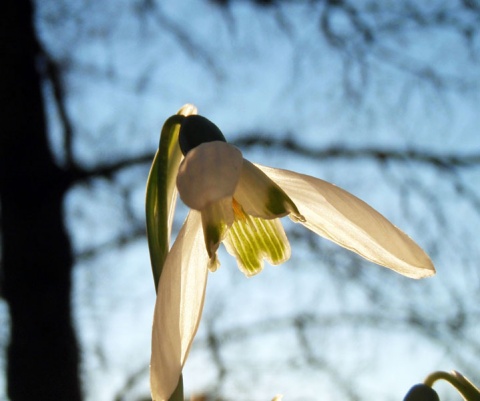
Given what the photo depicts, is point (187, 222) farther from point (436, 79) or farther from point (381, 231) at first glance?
point (436, 79)

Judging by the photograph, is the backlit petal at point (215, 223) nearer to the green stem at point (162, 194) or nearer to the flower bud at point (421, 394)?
the green stem at point (162, 194)

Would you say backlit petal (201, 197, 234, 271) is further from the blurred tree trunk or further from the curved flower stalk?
the blurred tree trunk

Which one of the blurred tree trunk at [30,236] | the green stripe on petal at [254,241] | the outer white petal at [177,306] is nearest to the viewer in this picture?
the outer white petal at [177,306]

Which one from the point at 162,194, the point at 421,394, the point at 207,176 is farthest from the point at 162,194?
the point at 421,394

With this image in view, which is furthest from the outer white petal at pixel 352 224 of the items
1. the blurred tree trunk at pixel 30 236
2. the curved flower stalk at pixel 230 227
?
the blurred tree trunk at pixel 30 236

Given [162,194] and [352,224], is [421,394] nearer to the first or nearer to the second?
[352,224]
